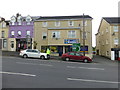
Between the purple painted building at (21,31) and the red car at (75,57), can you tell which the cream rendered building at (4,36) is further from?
the red car at (75,57)

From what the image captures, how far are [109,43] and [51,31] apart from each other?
13.8 m

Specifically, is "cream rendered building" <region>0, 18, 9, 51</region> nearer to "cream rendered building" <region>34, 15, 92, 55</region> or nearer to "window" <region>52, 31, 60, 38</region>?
"cream rendered building" <region>34, 15, 92, 55</region>

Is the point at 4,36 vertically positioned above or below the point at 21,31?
below

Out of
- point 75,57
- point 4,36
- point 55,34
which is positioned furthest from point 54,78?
point 4,36

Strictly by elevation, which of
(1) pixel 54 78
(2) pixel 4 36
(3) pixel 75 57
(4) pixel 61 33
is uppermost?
(4) pixel 61 33

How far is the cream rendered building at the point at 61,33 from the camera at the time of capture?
28.1 m

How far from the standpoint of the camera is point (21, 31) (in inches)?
1294

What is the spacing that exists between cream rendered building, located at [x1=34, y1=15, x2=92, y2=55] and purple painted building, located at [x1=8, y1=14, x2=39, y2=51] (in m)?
1.88

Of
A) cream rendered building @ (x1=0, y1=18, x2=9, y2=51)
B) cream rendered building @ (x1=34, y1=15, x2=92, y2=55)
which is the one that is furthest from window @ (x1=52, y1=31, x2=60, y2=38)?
cream rendered building @ (x1=0, y1=18, x2=9, y2=51)

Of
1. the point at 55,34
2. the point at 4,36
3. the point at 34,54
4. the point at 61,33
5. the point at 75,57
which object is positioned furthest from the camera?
the point at 4,36

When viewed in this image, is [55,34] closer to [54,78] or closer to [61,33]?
[61,33]

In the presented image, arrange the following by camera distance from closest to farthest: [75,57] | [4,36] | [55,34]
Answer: [75,57], [55,34], [4,36]

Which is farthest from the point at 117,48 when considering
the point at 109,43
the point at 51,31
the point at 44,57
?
the point at 44,57

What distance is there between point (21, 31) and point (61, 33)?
10884mm
